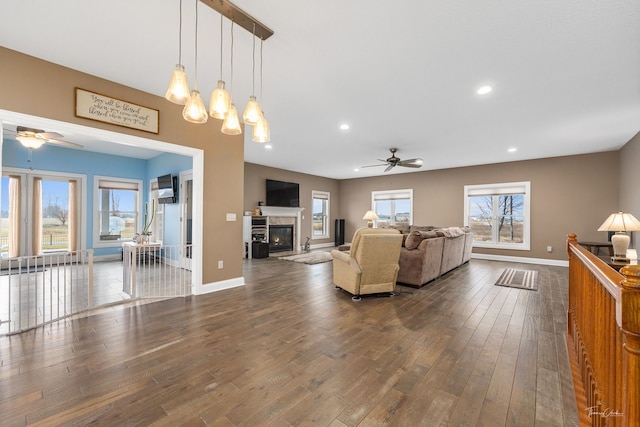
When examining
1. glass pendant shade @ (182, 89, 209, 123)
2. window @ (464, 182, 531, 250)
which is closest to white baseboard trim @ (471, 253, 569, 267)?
window @ (464, 182, 531, 250)

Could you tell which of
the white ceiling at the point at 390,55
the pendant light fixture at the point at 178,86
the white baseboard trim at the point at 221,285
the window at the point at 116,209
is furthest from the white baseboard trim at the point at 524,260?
the window at the point at 116,209

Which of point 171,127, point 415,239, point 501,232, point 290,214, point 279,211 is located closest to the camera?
point 171,127

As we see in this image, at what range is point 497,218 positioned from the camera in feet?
24.7

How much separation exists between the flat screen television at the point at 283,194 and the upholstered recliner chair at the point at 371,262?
5040 mm

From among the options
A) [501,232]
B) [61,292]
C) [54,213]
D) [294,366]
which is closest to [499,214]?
[501,232]

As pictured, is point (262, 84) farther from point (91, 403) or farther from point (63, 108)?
point (91, 403)

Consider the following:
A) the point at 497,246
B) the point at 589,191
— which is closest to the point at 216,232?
the point at 497,246

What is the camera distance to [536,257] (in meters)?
6.89

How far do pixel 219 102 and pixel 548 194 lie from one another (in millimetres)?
8199

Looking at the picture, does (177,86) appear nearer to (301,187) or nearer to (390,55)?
(390,55)

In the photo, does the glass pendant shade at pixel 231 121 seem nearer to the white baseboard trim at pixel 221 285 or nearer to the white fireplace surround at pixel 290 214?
the white baseboard trim at pixel 221 285

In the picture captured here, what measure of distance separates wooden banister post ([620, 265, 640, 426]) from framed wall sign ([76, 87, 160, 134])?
4.30 m

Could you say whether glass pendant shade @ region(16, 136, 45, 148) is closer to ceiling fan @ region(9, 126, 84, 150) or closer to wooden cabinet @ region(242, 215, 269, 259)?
ceiling fan @ region(9, 126, 84, 150)

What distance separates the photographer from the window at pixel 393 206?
30.1 ft
